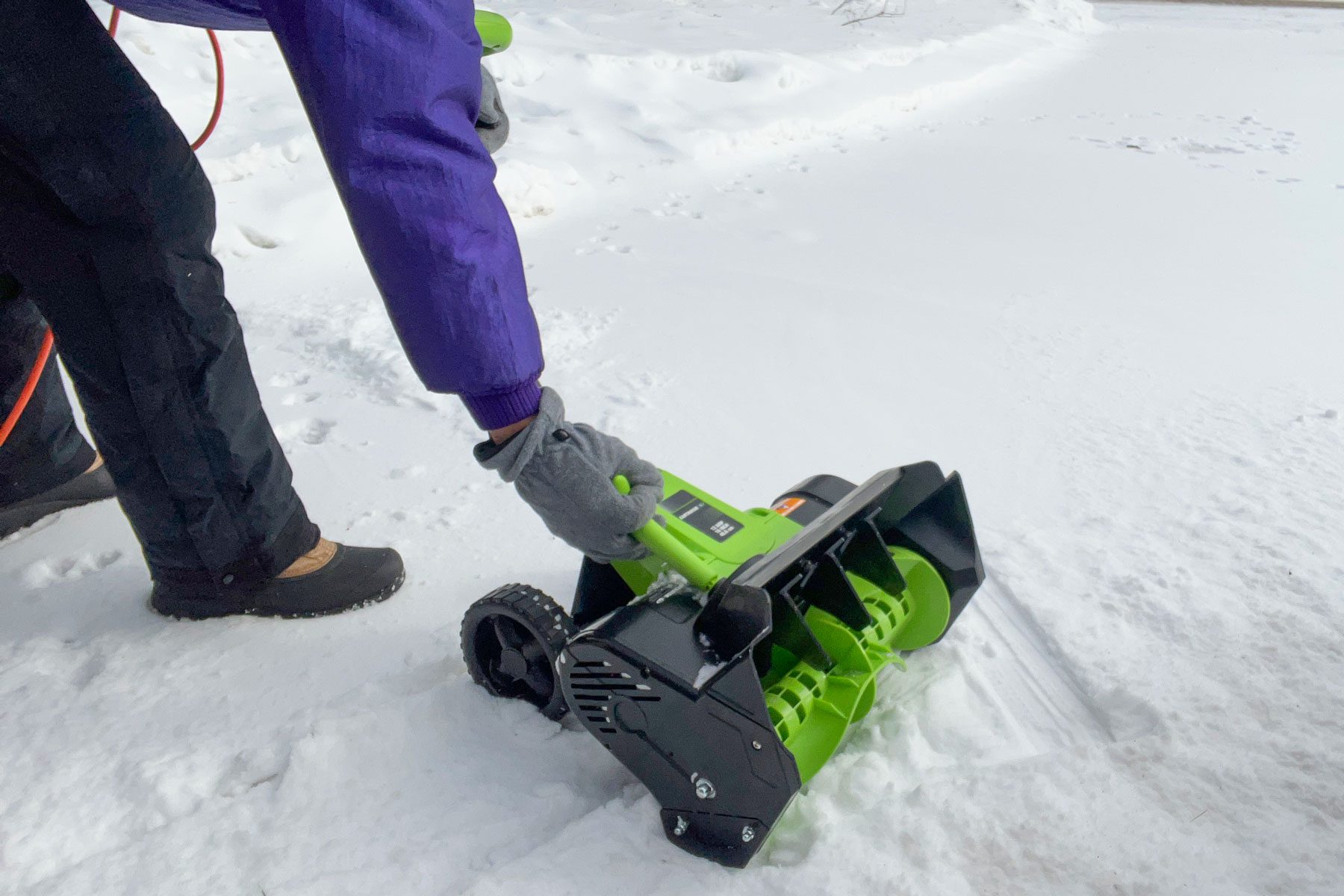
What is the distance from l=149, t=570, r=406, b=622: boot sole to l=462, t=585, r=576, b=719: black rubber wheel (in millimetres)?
350

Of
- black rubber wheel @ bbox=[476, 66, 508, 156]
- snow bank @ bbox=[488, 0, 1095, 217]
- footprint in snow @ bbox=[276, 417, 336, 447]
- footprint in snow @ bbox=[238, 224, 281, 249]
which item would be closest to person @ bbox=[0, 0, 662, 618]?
black rubber wheel @ bbox=[476, 66, 508, 156]

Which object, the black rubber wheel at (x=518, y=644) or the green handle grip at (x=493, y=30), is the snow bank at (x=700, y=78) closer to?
the green handle grip at (x=493, y=30)

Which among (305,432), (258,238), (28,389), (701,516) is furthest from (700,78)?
(701,516)

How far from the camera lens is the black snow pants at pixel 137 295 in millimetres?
1378

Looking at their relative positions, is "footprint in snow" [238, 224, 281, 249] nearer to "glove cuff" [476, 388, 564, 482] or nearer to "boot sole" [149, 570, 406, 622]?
"boot sole" [149, 570, 406, 622]

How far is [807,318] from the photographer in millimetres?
3141

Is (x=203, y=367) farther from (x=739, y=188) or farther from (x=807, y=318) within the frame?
(x=739, y=188)

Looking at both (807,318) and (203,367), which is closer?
(203,367)

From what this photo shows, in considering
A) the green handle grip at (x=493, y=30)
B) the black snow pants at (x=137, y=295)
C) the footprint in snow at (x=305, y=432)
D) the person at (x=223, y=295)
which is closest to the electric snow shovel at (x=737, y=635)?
the person at (x=223, y=295)

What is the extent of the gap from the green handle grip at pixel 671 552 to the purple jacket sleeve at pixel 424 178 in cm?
25

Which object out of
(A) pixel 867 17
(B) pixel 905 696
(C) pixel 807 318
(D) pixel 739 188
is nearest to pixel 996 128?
(D) pixel 739 188

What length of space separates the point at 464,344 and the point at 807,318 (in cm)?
216

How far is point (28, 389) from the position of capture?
2012 mm

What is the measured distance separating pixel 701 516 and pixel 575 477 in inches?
15.2
